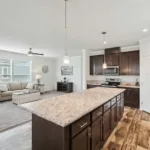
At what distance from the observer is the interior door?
390 cm

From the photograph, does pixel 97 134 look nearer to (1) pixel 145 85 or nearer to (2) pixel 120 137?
(2) pixel 120 137

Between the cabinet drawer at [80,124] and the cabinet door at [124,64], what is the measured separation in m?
3.99

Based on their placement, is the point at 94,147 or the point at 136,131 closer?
the point at 94,147

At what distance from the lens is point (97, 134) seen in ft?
6.04

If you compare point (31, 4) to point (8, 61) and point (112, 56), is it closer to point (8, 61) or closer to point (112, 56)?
point (112, 56)

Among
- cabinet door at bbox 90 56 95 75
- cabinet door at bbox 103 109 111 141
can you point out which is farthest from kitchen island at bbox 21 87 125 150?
cabinet door at bbox 90 56 95 75

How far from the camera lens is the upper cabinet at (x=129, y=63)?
4.62 m

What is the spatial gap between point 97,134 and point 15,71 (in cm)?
656

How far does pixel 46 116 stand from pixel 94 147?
1.04 meters

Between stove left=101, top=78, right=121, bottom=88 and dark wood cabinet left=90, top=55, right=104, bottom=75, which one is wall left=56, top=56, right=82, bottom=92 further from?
stove left=101, top=78, right=121, bottom=88

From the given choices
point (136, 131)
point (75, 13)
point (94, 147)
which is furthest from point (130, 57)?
point (94, 147)

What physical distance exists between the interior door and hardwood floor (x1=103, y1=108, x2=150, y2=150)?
1.42 ft

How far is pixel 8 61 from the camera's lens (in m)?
6.46

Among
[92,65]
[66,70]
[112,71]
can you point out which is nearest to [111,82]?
[112,71]
